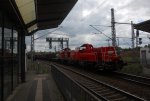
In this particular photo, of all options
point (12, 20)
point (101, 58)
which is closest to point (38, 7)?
point (12, 20)

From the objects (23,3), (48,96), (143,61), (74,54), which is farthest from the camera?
(74,54)

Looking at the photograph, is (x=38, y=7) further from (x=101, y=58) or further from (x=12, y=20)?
(x=101, y=58)

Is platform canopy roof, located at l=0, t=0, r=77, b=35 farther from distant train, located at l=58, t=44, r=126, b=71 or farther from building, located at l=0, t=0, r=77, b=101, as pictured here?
distant train, located at l=58, t=44, r=126, b=71

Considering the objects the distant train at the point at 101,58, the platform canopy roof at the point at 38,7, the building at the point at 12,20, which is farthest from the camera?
the distant train at the point at 101,58

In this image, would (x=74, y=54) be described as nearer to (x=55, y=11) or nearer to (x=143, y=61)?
(x=143, y=61)

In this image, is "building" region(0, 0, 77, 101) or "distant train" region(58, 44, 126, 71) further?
"distant train" region(58, 44, 126, 71)

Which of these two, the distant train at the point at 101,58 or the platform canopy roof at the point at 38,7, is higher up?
the platform canopy roof at the point at 38,7

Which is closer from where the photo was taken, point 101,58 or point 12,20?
point 12,20

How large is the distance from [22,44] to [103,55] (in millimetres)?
12263

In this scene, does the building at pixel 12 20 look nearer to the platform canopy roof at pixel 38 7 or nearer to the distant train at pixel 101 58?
the platform canopy roof at pixel 38 7

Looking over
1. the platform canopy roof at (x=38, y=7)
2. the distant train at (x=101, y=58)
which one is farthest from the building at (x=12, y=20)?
the distant train at (x=101, y=58)

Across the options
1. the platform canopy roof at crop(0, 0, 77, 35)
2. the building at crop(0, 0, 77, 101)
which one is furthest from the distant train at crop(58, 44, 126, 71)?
the platform canopy roof at crop(0, 0, 77, 35)

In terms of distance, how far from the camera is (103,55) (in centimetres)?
3306

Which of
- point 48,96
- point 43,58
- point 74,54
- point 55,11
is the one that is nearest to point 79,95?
point 48,96
